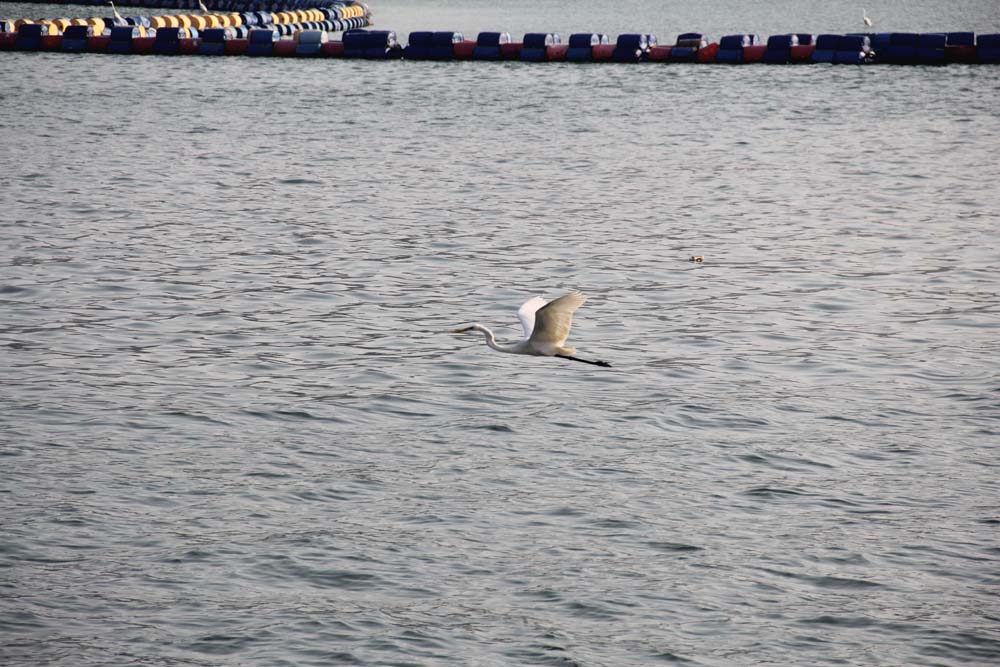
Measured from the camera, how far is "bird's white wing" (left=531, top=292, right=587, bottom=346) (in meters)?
13.2

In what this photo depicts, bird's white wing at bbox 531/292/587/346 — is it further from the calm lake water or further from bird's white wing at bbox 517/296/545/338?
the calm lake water

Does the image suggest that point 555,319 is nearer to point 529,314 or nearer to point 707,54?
point 529,314

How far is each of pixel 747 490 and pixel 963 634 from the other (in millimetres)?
2800

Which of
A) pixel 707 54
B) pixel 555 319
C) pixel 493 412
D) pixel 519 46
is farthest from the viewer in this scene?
pixel 519 46

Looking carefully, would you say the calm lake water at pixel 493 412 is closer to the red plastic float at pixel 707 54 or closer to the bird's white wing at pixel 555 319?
the bird's white wing at pixel 555 319

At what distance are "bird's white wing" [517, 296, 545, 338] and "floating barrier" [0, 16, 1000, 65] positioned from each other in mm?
40319

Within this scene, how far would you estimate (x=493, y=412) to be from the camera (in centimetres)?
1483

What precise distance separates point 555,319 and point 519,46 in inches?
1658

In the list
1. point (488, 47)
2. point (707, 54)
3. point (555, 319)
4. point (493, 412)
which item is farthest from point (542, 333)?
point (488, 47)

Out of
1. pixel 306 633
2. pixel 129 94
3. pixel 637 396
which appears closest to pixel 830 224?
pixel 637 396

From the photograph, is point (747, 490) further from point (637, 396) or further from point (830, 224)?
point (830, 224)

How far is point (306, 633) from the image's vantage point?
1015 cm

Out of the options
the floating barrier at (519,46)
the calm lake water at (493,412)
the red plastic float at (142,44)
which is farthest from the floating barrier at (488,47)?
the calm lake water at (493,412)

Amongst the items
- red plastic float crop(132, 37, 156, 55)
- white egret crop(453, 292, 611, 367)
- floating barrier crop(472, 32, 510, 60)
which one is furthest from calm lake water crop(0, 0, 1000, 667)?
red plastic float crop(132, 37, 156, 55)
